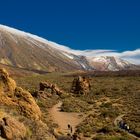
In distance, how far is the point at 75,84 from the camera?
257 ft

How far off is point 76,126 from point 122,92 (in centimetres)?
3890

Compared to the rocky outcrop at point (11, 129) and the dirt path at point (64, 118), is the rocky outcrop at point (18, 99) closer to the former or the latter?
the dirt path at point (64, 118)

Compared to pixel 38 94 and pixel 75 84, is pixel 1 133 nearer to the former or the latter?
pixel 38 94

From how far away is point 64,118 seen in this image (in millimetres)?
44688

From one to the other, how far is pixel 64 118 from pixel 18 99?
12.5m

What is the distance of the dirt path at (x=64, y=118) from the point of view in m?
40.5

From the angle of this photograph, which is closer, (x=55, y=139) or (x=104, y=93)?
(x=55, y=139)

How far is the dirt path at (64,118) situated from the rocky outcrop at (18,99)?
5353 mm

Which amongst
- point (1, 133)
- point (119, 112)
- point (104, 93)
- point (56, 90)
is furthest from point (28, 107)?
point (104, 93)

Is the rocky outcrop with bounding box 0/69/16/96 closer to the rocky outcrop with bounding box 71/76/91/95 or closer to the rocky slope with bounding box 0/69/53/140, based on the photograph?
the rocky slope with bounding box 0/69/53/140

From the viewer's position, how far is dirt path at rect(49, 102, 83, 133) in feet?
133

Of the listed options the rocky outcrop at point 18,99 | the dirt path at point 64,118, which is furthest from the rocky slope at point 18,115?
the dirt path at point 64,118

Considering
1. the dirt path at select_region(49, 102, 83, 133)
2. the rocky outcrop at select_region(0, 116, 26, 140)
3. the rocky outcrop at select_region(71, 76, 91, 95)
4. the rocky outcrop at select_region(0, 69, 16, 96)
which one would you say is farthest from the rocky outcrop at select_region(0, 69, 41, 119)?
the rocky outcrop at select_region(71, 76, 91, 95)

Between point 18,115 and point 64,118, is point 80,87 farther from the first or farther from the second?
point 18,115
